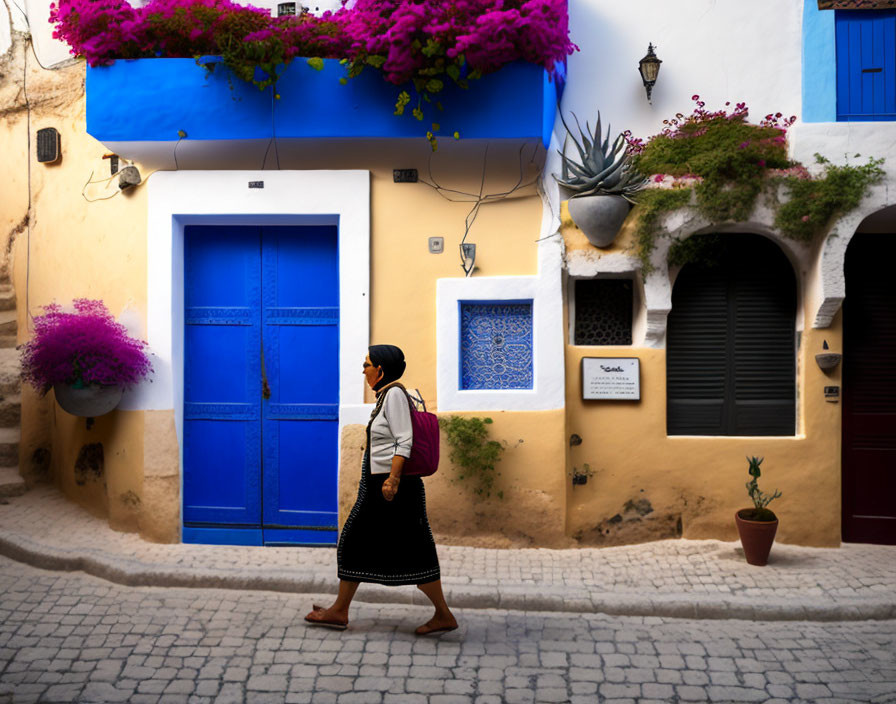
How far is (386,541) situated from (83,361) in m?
3.03

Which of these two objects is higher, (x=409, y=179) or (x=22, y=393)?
(x=409, y=179)

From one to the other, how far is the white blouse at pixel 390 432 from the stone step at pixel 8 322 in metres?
4.88

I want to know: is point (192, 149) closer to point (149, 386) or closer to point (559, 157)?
point (149, 386)

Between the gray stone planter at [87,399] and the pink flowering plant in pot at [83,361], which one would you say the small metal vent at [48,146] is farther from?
the gray stone planter at [87,399]

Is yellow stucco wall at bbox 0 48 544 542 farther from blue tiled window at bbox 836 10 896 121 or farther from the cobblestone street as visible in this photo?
blue tiled window at bbox 836 10 896 121

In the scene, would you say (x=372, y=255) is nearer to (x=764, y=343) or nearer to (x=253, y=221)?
(x=253, y=221)

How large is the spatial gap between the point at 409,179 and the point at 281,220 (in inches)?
43.6

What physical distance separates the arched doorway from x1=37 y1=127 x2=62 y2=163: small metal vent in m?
6.93

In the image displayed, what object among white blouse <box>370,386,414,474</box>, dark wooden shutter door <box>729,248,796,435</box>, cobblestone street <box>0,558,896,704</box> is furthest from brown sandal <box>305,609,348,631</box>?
dark wooden shutter door <box>729,248,796,435</box>

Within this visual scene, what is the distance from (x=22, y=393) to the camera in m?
7.07

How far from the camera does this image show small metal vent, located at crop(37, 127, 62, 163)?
21.2 ft

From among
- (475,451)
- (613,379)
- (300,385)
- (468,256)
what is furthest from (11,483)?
(613,379)

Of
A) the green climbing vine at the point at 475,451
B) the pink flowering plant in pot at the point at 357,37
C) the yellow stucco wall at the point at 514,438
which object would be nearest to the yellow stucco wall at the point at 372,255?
the yellow stucco wall at the point at 514,438

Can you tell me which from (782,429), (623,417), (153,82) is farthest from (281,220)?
(782,429)
